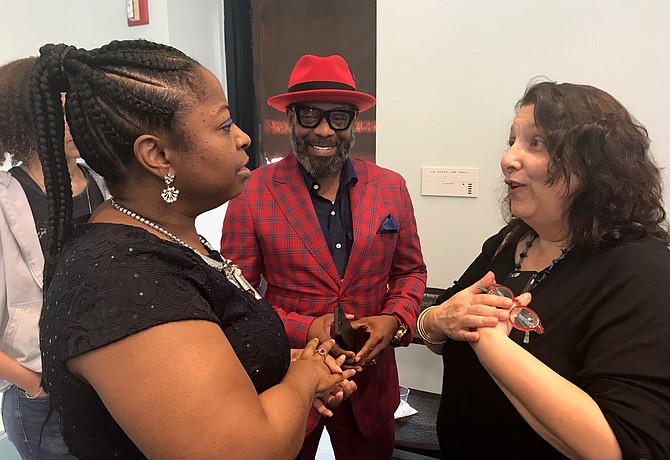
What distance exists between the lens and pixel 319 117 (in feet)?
5.66

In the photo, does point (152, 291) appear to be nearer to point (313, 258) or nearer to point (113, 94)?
point (113, 94)

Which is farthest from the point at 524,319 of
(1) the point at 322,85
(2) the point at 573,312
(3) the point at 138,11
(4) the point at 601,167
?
(3) the point at 138,11

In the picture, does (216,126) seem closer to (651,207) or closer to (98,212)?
(98,212)

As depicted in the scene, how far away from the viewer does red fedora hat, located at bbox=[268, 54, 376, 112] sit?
170 cm

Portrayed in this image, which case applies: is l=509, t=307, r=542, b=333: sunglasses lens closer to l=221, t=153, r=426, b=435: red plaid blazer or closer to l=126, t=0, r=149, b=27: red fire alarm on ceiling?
l=221, t=153, r=426, b=435: red plaid blazer

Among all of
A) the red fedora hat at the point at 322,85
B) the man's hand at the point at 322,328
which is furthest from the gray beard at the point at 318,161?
the man's hand at the point at 322,328

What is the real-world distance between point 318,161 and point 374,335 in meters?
0.63

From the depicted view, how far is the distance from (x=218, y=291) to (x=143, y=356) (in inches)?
7.5

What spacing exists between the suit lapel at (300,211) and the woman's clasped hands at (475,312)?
0.54 meters

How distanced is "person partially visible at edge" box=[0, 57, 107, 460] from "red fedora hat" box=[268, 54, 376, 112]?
0.78 metres

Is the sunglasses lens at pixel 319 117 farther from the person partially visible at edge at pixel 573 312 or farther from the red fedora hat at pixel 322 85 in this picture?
the person partially visible at edge at pixel 573 312

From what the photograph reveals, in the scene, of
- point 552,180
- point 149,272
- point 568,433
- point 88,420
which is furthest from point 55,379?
point 552,180

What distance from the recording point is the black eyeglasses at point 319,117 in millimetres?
1727

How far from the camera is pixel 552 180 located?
113 centimetres
